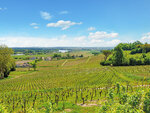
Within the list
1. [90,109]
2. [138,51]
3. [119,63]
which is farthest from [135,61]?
[90,109]

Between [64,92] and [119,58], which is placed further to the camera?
[119,58]

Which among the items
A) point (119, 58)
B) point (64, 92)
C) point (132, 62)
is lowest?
point (64, 92)

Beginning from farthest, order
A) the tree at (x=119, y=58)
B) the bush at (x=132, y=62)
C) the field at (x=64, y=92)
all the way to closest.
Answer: the tree at (x=119, y=58)
the bush at (x=132, y=62)
the field at (x=64, y=92)

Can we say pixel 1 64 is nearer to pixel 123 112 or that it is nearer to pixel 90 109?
pixel 90 109

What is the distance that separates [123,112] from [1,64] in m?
70.0

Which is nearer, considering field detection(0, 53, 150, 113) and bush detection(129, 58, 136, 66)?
field detection(0, 53, 150, 113)

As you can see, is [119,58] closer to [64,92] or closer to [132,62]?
[132,62]

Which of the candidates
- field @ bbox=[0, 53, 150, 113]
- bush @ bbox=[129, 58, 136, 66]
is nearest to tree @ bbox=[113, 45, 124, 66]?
bush @ bbox=[129, 58, 136, 66]

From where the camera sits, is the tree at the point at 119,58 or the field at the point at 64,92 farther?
the tree at the point at 119,58

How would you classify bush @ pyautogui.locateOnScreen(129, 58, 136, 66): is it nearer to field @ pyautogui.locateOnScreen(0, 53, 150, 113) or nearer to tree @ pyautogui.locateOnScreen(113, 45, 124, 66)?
tree @ pyautogui.locateOnScreen(113, 45, 124, 66)

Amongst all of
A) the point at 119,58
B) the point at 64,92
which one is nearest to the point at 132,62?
the point at 119,58

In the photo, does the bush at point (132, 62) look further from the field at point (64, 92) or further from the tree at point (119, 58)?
the field at point (64, 92)

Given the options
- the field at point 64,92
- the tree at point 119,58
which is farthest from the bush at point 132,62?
the field at point 64,92

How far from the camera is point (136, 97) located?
1171 cm
